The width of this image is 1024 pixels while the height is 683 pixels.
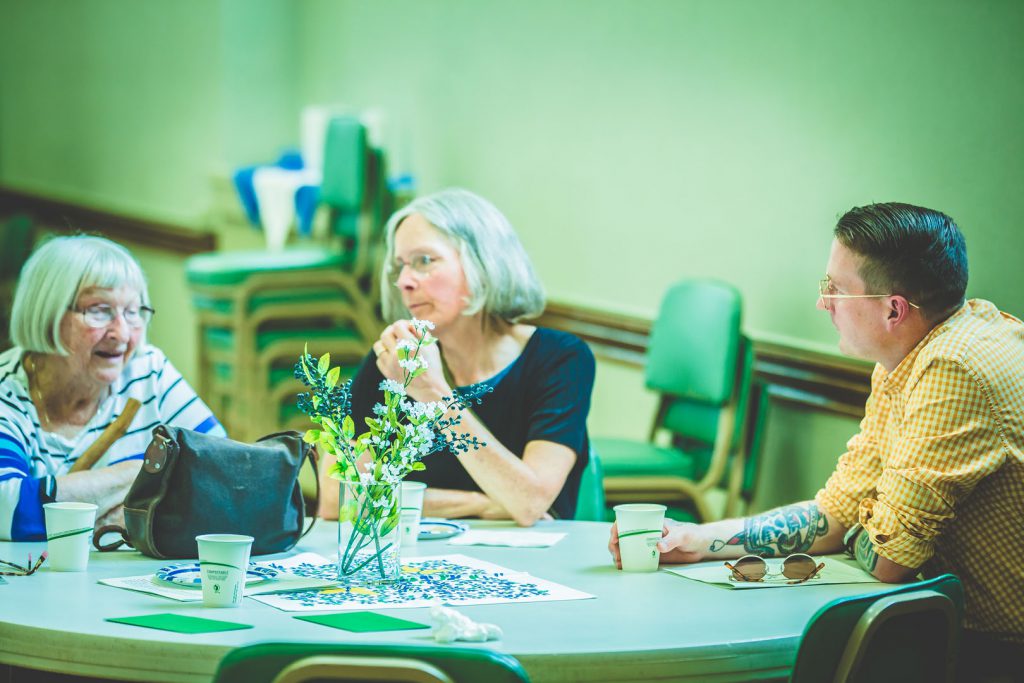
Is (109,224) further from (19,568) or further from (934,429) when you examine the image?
(934,429)

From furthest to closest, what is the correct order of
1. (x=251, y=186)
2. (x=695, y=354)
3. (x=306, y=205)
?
(x=251, y=186) → (x=306, y=205) → (x=695, y=354)

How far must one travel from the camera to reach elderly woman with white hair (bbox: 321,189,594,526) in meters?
2.57

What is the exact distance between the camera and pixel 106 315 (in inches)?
104

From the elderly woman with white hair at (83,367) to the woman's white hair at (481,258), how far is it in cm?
56

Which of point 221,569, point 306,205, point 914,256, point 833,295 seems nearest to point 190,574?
point 221,569

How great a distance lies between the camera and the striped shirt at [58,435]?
224cm

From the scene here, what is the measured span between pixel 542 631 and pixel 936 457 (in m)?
0.72

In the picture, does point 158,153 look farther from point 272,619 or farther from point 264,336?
point 272,619

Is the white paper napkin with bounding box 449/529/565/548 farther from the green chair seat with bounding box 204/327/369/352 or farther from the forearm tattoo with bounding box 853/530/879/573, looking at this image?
the green chair seat with bounding box 204/327/369/352

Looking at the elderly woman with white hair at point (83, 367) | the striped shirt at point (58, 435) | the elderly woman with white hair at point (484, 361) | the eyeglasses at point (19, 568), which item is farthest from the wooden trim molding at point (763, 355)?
the eyeglasses at point (19, 568)

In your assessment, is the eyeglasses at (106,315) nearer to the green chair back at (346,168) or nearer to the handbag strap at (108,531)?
the handbag strap at (108,531)

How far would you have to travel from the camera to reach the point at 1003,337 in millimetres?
2082

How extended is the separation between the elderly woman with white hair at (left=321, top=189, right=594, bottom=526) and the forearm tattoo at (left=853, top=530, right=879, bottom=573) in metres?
0.63

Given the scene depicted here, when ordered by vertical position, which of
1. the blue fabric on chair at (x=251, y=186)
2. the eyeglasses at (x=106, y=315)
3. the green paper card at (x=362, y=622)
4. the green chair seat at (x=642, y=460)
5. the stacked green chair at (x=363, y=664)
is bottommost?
the green chair seat at (x=642, y=460)
